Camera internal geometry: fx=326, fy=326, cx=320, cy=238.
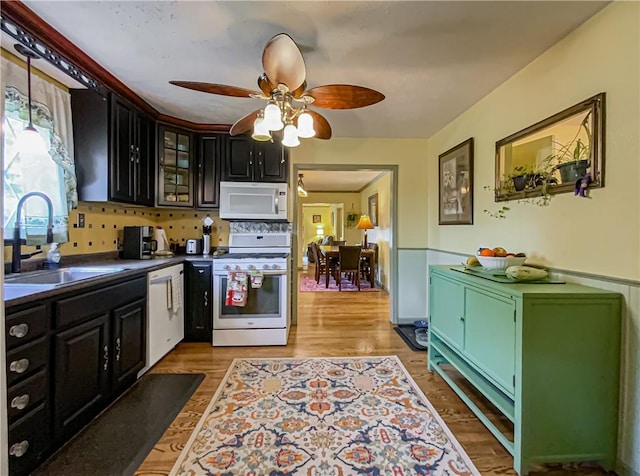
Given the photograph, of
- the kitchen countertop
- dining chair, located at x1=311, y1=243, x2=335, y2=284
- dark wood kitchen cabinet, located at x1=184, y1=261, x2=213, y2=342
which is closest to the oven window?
dark wood kitchen cabinet, located at x1=184, y1=261, x2=213, y2=342

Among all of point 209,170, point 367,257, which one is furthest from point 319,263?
point 209,170

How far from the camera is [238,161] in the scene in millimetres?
3658

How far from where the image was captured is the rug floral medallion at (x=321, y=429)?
1654 mm

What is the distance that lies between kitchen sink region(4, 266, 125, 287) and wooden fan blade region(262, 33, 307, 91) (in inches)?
63.7

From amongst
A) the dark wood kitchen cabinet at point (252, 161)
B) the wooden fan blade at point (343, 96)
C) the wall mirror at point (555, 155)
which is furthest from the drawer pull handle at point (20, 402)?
the wall mirror at point (555, 155)

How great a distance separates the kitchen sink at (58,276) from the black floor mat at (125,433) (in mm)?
884

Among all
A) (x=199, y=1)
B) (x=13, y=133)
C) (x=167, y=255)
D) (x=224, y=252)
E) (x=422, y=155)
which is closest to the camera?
(x=199, y=1)

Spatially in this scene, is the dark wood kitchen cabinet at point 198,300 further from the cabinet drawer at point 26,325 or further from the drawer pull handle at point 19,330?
the drawer pull handle at point 19,330

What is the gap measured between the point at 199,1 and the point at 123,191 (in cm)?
177

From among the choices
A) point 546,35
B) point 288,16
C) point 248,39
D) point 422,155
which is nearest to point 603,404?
point 546,35

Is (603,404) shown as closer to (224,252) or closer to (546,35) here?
(546,35)

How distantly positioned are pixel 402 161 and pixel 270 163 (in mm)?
1651

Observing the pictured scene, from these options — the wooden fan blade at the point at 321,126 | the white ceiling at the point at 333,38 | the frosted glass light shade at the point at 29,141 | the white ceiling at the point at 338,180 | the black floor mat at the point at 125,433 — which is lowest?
the black floor mat at the point at 125,433

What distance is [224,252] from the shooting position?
379cm
